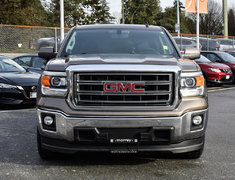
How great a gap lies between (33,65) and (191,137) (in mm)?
A: 10997

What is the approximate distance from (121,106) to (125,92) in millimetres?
155

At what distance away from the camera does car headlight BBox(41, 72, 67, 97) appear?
4.42 m

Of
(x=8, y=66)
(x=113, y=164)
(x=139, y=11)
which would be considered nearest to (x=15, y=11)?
(x=8, y=66)

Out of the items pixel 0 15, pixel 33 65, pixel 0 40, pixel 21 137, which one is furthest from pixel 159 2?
pixel 21 137

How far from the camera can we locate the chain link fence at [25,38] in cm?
2159

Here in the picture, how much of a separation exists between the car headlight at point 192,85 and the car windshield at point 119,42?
827mm

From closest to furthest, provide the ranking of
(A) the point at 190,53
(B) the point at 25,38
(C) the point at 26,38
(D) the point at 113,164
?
1. (D) the point at 113,164
2. (A) the point at 190,53
3. (B) the point at 25,38
4. (C) the point at 26,38

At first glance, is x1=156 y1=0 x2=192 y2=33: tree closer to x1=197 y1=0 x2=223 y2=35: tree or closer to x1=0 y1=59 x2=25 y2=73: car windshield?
x1=197 y1=0 x2=223 y2=35: tree

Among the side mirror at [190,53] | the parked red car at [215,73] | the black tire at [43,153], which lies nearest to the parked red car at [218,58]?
the parked red car at [215,73]

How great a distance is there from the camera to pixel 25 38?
22.6 m

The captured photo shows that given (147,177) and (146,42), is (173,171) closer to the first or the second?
(147,177)

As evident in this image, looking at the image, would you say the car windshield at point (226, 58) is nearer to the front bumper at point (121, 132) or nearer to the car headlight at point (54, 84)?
the front bumper at point (121, 132)

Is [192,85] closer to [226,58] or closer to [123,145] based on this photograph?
[123,145]

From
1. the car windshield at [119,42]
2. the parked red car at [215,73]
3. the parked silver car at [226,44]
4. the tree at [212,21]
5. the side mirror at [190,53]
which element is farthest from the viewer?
the tree at [212,21]
